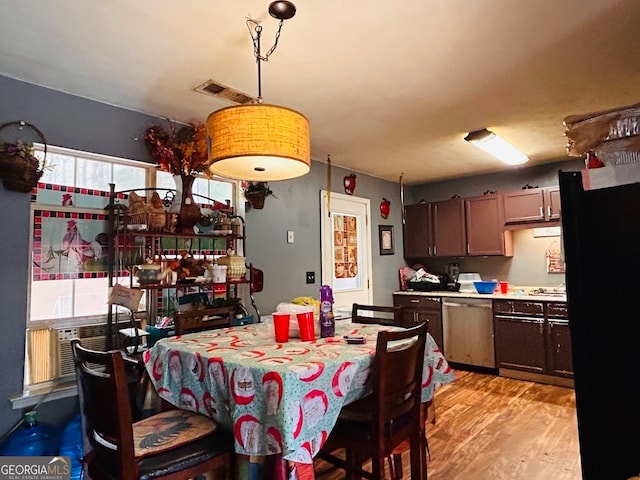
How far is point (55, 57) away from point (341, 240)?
10.4 feet

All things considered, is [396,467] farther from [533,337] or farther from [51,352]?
[533,337]

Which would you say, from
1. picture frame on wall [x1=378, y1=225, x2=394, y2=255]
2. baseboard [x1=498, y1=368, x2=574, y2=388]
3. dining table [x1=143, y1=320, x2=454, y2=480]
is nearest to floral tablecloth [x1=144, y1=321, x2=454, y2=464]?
dining table [x1=143, y1=320, x2=454, y2=480]

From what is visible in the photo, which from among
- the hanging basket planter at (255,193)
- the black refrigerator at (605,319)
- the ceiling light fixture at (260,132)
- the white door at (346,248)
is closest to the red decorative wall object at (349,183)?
the white door at (346,248)

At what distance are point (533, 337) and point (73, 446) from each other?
4.06 m

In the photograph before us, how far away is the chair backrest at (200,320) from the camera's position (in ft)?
7.73

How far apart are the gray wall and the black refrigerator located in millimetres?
2691

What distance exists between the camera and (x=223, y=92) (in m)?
2.61

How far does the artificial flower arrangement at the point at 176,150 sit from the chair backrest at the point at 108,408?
1.72 meters

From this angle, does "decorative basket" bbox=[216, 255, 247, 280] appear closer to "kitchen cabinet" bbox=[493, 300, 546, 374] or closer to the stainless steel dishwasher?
the stainless steel dishwasher

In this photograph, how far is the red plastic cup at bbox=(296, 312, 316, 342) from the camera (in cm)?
201

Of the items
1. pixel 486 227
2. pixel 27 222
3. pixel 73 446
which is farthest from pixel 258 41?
pixel 486 227

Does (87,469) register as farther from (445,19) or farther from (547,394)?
(547,394)

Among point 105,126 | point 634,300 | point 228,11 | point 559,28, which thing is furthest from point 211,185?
point 634,300

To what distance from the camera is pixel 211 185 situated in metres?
3.39
